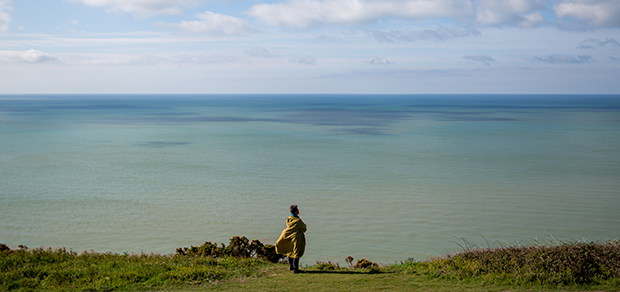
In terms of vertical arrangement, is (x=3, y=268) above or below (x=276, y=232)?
above

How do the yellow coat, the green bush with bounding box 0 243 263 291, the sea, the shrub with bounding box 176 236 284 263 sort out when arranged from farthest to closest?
the sea → the shrub with bounding box 176 236 284 263 → the yellow coat → the green bush with bounding box 0 243 263 291

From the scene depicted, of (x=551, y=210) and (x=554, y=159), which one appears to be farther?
(x=554, y=159)

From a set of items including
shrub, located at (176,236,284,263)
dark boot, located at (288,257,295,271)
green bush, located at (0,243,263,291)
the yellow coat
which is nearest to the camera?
green bush, located at (0,243,263,291)

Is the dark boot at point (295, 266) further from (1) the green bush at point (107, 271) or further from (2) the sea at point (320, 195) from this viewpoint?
(2) the sea at point (320, 195)

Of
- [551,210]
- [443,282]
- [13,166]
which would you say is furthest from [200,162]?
[443,282]

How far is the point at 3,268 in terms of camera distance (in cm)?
1037

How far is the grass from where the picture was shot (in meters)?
9.16

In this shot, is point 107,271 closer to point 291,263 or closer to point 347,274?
point 291,263

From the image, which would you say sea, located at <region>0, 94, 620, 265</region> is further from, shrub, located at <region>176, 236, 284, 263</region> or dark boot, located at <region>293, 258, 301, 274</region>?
dark boot, located at <region>293, 258, 301, 274</region>

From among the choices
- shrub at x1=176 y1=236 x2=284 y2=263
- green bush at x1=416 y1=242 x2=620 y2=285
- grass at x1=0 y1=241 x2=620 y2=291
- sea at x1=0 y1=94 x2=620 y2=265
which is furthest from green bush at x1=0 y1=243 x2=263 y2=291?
sea at x1=0 y1=94 x2=620 y2=265

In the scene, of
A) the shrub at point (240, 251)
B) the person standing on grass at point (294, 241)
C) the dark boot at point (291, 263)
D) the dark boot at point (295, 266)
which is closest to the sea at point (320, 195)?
the shrub at point (240, 251)

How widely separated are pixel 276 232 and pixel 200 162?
65.8ft

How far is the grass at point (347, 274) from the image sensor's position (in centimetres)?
916

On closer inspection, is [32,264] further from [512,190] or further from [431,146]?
[431,146]
